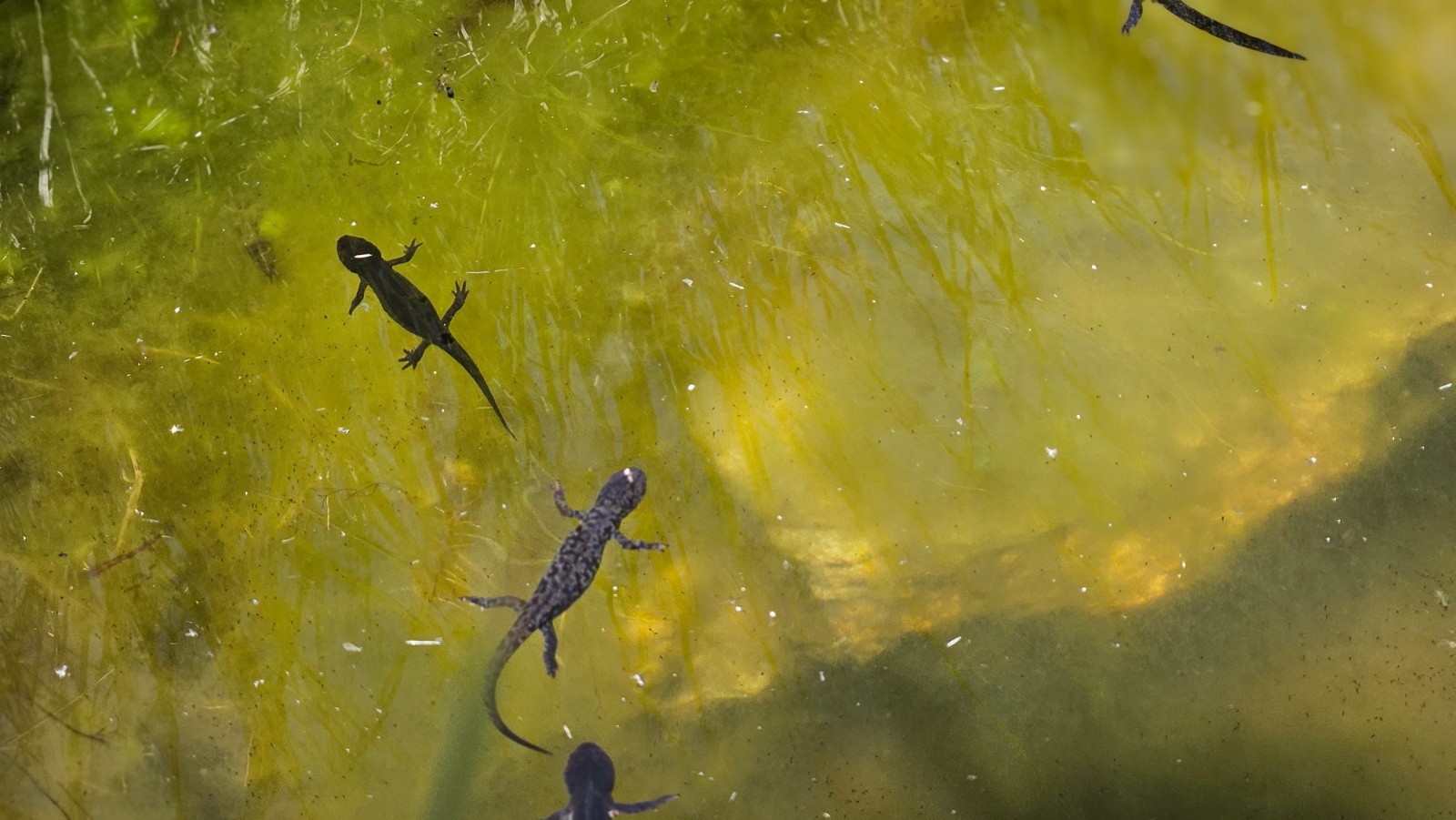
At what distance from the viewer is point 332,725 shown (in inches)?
173

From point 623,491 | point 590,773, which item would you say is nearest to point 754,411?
point 623,491

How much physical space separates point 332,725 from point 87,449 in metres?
1.76

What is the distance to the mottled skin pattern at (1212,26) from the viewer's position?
4.44 meters

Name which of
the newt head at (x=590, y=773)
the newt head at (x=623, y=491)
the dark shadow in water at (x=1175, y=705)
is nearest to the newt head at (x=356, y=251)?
the newt head at (x=623, y=491)

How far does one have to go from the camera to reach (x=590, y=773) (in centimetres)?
429

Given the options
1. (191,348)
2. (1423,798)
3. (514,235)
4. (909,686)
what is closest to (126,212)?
(191,348)

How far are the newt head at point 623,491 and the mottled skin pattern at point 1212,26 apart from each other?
3166 millimetres

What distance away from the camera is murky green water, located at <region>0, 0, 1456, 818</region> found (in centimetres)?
435

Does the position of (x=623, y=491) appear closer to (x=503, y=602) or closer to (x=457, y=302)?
(x=503, y=602)

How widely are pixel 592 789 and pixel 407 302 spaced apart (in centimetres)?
237

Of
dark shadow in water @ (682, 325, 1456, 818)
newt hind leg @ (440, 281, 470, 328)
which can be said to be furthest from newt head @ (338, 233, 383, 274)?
dark shadow in water @ (682, 325, 1456, 818)

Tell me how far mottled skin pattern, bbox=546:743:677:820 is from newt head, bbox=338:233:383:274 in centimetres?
246

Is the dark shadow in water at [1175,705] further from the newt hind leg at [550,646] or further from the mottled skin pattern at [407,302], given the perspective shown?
the mottled skin pattern at [407,302]

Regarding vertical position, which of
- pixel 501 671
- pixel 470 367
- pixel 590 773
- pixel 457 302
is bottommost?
pixel 590 773
